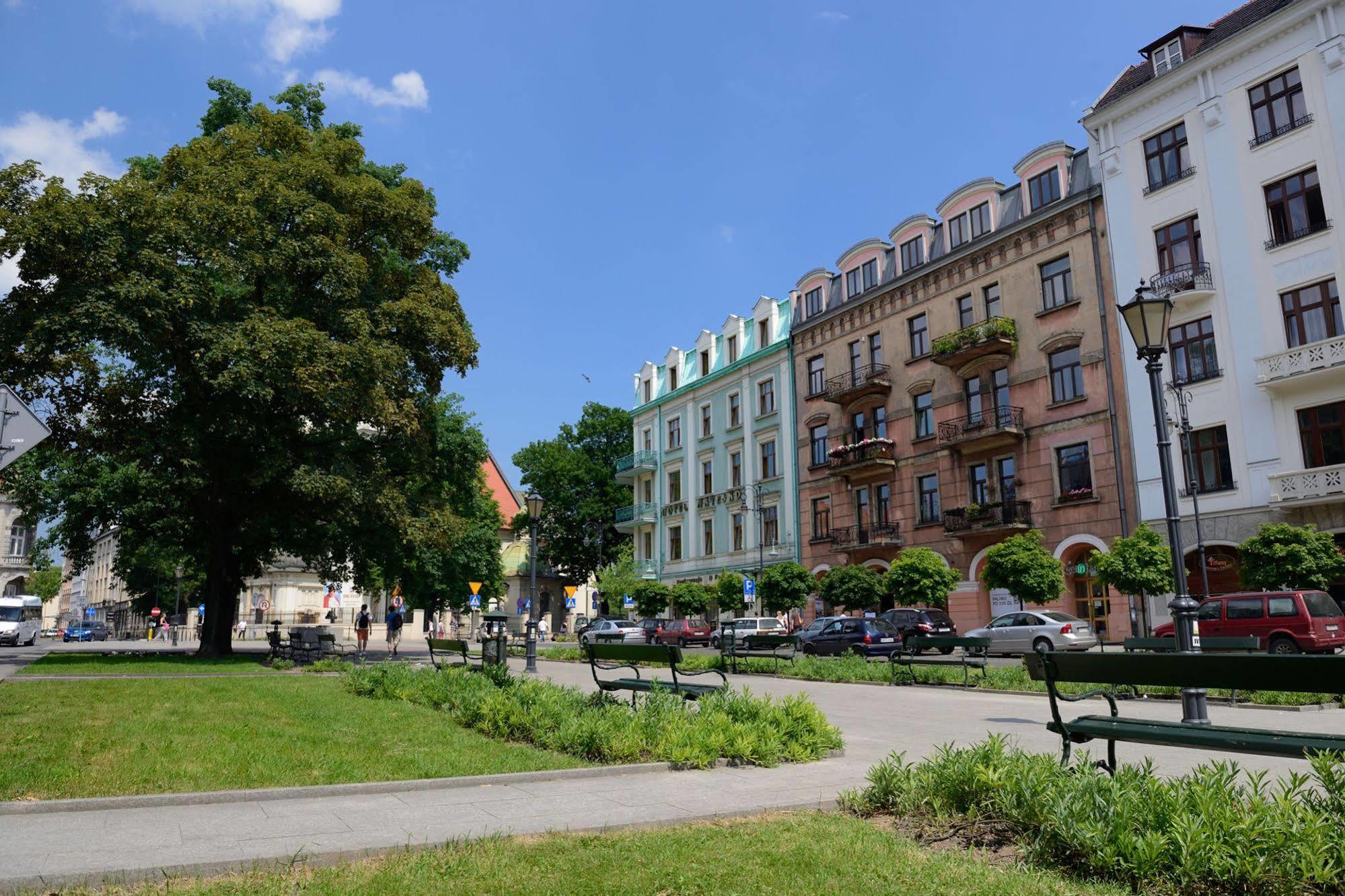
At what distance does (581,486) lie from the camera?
222 ft

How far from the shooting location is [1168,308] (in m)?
11.2

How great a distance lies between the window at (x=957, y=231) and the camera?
128 ft

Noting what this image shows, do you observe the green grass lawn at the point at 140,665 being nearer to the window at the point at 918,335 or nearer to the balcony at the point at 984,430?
the balcony at the point at 984,430

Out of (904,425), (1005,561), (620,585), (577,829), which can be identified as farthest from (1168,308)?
(620,585)

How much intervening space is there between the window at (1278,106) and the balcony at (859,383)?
658 inches

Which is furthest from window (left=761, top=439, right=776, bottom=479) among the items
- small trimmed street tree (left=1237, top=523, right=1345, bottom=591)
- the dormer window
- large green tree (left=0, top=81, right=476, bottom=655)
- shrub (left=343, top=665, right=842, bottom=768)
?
shrub (left=343, top=665, right=842, bottom=768)

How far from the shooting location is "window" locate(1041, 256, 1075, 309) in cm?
3434

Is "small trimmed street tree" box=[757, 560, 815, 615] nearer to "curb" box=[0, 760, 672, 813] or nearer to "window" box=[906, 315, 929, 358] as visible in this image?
"window" box=[906, 315, 929, 358]

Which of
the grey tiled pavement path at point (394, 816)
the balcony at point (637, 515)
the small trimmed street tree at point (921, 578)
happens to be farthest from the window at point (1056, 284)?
the balcony at point (637, 515)

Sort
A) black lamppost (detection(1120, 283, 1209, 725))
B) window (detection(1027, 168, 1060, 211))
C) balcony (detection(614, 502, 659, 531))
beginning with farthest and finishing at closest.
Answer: balcony (detection(614, 502, 659, 531))
window (detection(1027, 168, 1060, 211))
black lamppost (detection(1120, 283, 1209, 725))

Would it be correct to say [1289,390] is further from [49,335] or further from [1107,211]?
[49,335]

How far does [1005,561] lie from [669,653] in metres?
20.4

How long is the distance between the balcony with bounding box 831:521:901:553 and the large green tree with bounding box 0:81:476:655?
19.5 meters

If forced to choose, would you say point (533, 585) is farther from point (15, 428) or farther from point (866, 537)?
point (866, 537)
